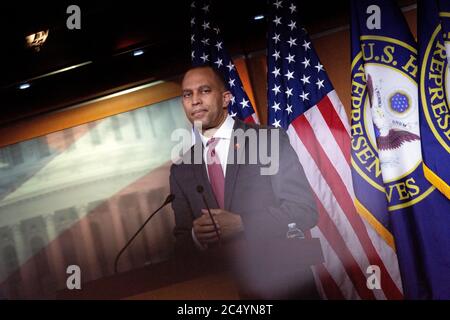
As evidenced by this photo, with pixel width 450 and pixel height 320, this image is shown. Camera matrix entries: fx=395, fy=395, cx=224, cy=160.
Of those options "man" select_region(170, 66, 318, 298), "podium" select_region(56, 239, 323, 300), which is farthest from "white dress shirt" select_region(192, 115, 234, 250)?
"podium" select_region(56, 239, 323, 300)

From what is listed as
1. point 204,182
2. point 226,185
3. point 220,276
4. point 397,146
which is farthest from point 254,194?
point 397,146

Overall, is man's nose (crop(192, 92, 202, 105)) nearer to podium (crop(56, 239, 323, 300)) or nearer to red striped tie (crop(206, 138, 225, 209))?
red striped tie (crop(206, 138, 225, 209))

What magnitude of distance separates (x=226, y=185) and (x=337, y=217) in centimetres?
93

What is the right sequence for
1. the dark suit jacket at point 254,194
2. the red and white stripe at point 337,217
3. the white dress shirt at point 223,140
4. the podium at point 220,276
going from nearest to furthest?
the podium at point 220,276 < the dark suit jacket at point 254,194 < the white dress shirt at point 223,140 < the red and white stripe at point 337,217

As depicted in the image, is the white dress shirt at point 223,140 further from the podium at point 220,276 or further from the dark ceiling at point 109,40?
the dark ceiling at point 109,40

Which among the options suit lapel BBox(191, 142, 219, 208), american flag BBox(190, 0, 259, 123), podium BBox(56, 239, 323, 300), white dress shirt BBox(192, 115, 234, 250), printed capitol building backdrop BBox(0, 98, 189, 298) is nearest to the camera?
podium BBox(56, 239, 323, 300)

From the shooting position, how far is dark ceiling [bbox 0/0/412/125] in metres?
2.71

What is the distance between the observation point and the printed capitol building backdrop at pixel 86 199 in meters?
2.69

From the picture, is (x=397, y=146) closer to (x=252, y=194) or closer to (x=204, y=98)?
(x=252, y=194)

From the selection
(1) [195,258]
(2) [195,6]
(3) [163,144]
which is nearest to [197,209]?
(1) [195,258]

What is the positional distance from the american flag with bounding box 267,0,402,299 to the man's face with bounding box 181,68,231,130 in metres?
0.54

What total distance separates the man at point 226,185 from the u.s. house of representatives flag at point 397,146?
0.61 metres

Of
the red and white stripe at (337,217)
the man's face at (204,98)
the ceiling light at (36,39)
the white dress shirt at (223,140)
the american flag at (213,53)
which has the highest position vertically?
the ceiling light at (36,39)

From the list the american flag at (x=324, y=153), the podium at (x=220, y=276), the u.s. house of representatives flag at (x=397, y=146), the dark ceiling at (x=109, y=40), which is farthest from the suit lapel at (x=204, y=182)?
the dark ceiling at (x=109, y=40)
